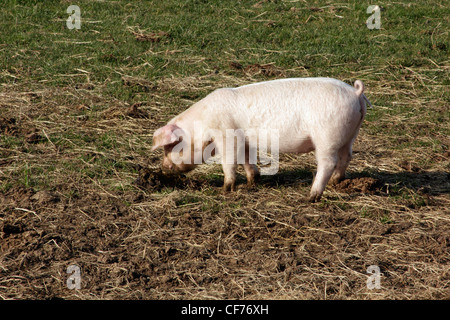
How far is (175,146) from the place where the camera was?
574 cm

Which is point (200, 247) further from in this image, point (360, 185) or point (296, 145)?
point (360, 185)

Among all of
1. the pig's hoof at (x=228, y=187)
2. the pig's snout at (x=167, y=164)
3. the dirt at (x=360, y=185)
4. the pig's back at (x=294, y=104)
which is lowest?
the pig's hoof at (x=228, y=187)

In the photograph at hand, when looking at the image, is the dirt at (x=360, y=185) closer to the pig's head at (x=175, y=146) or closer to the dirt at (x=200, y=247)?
the dirt at (x=200, y=247)

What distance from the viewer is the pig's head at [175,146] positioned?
564 centimetres

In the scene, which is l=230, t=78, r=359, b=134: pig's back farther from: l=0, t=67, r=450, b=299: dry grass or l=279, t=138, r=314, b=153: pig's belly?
l=0, t=67, r=450, b=299: dry grass

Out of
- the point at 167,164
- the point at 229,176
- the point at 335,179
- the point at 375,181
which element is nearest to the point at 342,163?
the point at 335,179

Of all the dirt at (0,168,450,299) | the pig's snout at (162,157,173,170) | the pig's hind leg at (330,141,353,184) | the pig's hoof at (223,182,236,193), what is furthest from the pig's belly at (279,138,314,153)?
the pig's snout at (162,157,173,170)

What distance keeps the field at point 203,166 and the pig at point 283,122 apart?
0.79ft

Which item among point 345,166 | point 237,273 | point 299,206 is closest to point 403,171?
point 345,166

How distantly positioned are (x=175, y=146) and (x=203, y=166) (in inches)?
27.5

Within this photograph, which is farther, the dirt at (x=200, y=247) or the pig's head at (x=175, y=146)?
the pig's head at (x=175, y=146)

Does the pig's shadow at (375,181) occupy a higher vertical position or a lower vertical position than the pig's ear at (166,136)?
lower

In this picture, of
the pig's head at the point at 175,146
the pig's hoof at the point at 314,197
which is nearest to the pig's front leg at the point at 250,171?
the pig's head at the point at 175,146

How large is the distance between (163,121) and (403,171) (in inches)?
109
